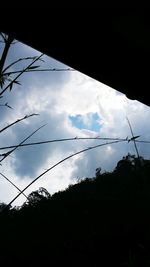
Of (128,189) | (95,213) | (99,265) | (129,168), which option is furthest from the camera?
(129,168)

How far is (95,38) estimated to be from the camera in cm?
88

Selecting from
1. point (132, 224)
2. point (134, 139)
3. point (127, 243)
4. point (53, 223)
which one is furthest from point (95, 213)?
point (134, 139)

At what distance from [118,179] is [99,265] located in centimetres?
2118

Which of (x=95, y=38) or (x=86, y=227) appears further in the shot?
(x=86, y=227)

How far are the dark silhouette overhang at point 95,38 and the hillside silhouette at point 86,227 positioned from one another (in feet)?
48.8

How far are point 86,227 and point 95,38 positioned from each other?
30.4 m

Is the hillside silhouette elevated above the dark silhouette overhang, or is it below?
above

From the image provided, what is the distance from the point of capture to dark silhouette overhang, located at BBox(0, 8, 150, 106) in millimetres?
814

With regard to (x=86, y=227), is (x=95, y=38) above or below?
below

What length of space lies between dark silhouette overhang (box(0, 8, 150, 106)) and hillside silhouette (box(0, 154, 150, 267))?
1488cm

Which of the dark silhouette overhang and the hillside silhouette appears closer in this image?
Result: the dark silhouette overhang

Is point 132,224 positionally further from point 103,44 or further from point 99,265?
point 103,44

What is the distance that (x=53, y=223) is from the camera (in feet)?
113

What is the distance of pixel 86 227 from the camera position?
30.6 metres
